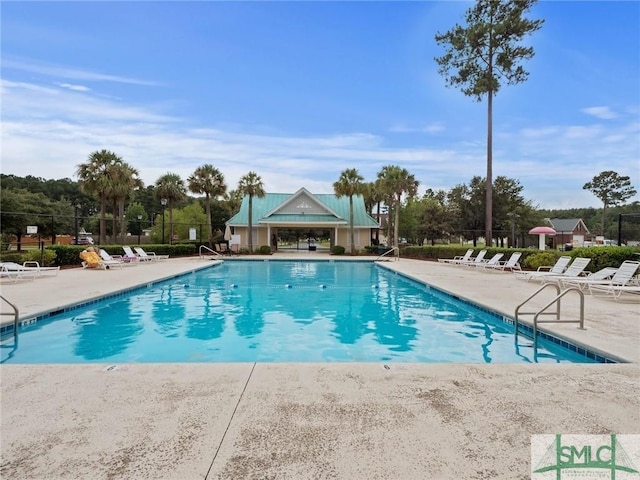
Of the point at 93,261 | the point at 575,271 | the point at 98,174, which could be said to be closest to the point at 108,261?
the point at 93,261

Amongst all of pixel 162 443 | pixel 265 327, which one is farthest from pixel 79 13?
pixel 162 443

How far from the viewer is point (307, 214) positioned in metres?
32.5

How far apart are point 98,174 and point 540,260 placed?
23547mm

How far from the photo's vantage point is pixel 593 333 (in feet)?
18.8

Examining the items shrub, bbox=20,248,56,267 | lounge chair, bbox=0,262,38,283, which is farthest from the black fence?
lounge chair, bbox=0,262,38,283

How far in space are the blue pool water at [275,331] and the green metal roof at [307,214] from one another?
19359 millimetres

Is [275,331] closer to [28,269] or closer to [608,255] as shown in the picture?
[28,269]

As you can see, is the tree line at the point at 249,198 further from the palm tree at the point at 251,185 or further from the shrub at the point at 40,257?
the shrub at the point at 40,257

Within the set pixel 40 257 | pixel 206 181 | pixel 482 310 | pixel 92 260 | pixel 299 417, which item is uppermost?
pixel 206 181

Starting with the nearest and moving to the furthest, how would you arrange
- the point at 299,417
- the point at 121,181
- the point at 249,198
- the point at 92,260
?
the point at 299,417
the point at 92,260
the point at 121,181
the point at 249,198

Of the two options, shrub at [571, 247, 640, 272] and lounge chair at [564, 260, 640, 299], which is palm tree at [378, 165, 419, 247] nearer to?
shrub at [571, 247, 640, 272]

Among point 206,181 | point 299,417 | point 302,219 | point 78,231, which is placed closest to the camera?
point 299,417

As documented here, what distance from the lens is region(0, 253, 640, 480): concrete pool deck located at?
2.38 m

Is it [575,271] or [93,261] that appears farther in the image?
[93,261]
